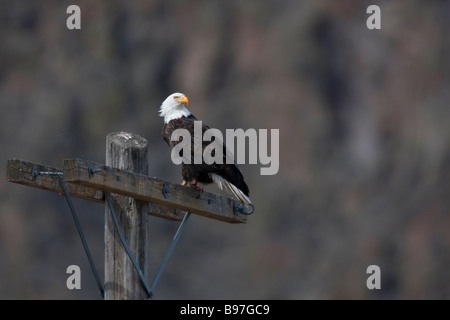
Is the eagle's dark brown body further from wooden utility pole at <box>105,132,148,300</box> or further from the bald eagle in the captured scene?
wooden utility pole at <box>105,132,148,300</box>

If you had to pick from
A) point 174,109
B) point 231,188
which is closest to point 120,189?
point 231,188

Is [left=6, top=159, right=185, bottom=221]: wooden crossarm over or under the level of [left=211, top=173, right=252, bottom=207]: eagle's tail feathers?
under

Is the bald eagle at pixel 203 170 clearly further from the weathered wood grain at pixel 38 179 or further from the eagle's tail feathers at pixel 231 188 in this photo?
the weathered wood grain at pixel 38 179

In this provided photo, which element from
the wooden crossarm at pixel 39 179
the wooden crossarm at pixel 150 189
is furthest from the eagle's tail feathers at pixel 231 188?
the wooden crossarm at pixel 39 179

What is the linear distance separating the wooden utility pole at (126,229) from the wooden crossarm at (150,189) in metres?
0.12

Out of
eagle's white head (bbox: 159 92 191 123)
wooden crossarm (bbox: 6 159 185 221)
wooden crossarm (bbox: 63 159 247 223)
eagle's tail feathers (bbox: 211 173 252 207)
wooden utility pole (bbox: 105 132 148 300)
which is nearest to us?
wooden crossarm (bbox: 63 159 247 223)

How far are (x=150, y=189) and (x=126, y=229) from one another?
0.90 ft

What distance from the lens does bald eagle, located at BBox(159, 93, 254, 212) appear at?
22.2 feet

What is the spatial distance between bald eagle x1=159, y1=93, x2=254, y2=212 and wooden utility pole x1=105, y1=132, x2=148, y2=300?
0.99 metres

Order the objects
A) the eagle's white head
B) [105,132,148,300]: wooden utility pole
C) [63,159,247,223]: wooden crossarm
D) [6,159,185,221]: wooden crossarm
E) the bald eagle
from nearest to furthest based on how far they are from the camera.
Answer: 1. [63,159,247,223]: wooden crossarm
2. [6,159,185,221]: wooden crossarm
3. [105,132,148,300]: wooden utility pole
4. the bald eagle
5. the eagle's white head

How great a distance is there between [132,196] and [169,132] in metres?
2.11

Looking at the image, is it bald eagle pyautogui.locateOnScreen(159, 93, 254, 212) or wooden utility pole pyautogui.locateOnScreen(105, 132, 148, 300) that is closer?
wooden utility pole pyautogui.locateOnScreen(105, 132, 148, 300)

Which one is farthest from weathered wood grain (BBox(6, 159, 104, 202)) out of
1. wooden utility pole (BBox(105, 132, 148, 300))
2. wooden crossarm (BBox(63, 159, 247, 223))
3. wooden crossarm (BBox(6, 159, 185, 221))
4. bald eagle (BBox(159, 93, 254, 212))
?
bald eagle (BBox(159, 93, 254, 212))

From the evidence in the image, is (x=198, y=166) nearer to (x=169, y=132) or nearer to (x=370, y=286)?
(x=169, y=132)
